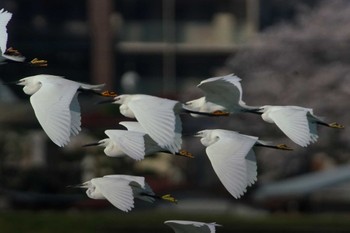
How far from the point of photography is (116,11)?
3853 centimetres

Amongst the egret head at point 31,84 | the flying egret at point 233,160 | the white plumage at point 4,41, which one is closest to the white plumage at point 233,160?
the flying egret at point 233,160

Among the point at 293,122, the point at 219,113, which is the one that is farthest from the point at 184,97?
the point at 293,122

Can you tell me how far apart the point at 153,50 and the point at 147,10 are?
38.9 inches

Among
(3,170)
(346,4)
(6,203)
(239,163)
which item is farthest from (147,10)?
(239,163)

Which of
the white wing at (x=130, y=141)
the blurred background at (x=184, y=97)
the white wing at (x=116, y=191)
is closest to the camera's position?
the white wing at (x=130, y=141)

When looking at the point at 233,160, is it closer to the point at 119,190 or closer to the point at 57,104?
the point at 119,190

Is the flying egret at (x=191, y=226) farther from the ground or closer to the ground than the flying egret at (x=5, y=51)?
closer to the ground

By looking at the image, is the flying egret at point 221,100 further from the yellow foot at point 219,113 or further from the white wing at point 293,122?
the white wing at point 293,122

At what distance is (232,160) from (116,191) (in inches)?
21.8

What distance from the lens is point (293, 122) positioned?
752 centimetres

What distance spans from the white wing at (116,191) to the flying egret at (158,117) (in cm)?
29

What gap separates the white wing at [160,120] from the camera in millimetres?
6934

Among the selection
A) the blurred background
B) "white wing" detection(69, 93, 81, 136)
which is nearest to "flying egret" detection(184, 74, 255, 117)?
"white wing" detection(69, 93, 81, 136)

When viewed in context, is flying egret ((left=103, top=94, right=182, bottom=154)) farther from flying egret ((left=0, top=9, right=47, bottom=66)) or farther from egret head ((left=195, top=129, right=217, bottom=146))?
flying egret ((left=0, top=9, right=47, bottom=66))
